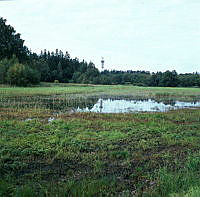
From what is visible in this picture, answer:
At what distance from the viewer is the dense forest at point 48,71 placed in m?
50.8

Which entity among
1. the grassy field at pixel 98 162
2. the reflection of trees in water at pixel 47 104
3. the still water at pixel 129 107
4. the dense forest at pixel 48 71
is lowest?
the grassy field at pixel 98 162

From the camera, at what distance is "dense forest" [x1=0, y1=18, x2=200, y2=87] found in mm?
50750

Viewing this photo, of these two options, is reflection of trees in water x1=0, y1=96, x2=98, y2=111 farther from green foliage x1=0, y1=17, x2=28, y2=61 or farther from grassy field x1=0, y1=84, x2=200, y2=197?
green foliage x1=0, y1=17, x2=28, y2=61

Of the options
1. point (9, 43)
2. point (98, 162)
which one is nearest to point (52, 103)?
point (98, 162)

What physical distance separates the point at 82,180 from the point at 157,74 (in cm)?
10217

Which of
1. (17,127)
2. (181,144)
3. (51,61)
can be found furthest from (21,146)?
(51,61)

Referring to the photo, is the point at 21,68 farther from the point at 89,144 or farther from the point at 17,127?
the point at 89,144

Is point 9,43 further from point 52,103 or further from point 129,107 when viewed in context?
point 129,107

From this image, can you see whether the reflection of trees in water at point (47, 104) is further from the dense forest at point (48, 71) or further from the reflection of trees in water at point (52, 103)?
the dense forest at point (48, 71)

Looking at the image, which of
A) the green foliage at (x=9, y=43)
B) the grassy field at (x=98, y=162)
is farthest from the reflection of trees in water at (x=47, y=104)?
the green foliage at (x=9, y=43)

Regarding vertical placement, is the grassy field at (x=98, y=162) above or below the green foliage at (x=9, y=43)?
below

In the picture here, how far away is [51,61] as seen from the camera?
10212 cm

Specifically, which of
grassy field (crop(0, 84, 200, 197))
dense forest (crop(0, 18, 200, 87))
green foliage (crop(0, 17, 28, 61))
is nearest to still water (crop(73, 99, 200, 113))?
grassy field (crop(0, 84, 200, 197))

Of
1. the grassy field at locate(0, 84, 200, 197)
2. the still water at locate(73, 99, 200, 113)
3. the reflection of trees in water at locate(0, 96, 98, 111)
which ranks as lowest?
the grassy field at locate(0, 84, 200, 197)
